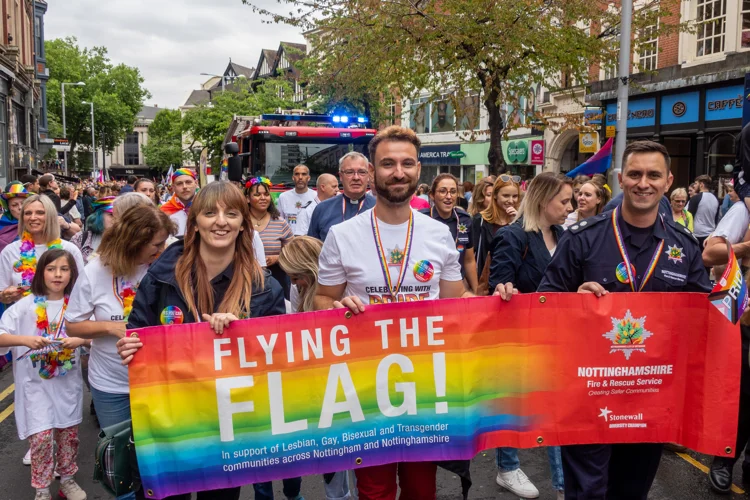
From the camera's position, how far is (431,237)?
11.1ft

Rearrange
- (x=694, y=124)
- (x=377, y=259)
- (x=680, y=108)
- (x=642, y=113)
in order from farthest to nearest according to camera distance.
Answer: (x=642, y=113), (x=680, y=108), (x=694, y=124), (x=377, y=259)

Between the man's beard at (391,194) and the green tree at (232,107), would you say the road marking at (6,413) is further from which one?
the green tree at (232,107)

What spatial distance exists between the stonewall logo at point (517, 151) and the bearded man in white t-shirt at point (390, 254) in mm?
27581

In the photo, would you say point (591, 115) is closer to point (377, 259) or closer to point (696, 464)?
point (696, 464)

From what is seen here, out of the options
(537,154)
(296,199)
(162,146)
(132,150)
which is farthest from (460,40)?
(132,150)

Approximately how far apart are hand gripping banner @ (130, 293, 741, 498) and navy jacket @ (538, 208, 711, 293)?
0.09m

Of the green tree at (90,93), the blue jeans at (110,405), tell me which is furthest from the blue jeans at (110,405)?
the green tree at (90,93)

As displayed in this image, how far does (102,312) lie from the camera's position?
12.2 ft

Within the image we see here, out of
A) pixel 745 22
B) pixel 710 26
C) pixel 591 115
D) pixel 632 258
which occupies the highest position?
pixel 710 26

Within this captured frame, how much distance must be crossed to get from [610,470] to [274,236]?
4564 millimetres

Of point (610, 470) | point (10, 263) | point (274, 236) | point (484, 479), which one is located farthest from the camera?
point (274, 236)

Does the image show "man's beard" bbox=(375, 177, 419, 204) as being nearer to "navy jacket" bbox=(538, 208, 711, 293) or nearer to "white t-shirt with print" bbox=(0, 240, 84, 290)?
"navy jacket" bbox=(538, 208, 711, 293)

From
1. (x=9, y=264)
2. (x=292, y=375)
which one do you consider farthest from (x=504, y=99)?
(x=292, y=375)

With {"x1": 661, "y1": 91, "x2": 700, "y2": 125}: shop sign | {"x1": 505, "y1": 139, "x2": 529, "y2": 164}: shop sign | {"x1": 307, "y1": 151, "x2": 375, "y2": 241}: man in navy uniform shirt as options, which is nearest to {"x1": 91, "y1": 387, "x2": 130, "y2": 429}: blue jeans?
{"x1": 307, "y1": 151, "x2": 375, "y2": 241}: man in navy uniform shirt
